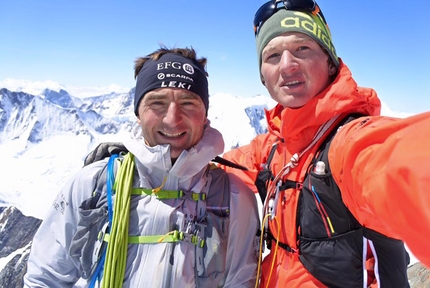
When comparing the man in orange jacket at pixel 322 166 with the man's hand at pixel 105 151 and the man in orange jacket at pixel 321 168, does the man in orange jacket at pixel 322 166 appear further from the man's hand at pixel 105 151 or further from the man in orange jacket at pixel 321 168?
the man's hand at pixel 105 151

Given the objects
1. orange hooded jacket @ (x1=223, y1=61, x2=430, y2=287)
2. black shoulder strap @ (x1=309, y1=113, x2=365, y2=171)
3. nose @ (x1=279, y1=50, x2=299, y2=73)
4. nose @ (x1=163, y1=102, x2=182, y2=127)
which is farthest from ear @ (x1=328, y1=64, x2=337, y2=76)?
nose @ (x1=163, y1=102, x2=182, y2=127)

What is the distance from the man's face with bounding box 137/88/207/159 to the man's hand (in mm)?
387

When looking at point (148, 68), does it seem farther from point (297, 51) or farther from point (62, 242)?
point (62, 242)

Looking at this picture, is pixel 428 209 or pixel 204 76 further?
pixel 204 76

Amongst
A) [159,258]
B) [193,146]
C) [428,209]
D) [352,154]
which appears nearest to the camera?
[428,209]

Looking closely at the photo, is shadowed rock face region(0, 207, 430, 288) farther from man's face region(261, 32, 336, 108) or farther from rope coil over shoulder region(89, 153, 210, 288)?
man's face region(261, 32, 336, 108)

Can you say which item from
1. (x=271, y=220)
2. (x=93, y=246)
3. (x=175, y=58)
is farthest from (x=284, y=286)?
(x=175, y=58)

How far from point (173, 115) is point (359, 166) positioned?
1.72 metres

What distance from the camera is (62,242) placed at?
284 centimetres

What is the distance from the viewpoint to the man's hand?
317cm

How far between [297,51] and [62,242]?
110 inches

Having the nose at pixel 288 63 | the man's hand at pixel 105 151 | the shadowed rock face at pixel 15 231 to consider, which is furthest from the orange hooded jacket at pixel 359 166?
the shadowed rock face at pixel 15 231

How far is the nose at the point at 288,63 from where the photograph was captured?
2730mm

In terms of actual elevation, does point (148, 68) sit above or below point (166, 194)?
above
